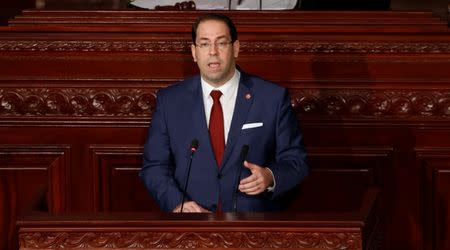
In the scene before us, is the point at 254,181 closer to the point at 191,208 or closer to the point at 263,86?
the point at 191,208

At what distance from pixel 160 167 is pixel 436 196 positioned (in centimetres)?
128

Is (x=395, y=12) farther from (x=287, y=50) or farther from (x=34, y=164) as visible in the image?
(x=34, y=164)

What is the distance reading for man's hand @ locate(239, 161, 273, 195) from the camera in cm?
461

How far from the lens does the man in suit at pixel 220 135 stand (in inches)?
191

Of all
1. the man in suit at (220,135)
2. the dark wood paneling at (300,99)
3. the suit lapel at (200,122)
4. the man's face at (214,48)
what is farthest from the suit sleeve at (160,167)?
the dark wood paneling at (300,99)

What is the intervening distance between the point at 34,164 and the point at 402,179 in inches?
59.4

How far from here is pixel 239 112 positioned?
196 inches

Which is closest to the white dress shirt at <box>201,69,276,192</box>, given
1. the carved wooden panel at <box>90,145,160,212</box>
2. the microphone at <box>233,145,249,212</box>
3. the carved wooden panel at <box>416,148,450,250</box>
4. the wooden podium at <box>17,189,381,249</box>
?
the microphone at <box>233,145,249,212</box>

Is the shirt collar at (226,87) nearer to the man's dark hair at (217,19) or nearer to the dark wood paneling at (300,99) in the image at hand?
the man's dark hair at (217,19)

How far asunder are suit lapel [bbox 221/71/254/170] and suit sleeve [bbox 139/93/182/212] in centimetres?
21

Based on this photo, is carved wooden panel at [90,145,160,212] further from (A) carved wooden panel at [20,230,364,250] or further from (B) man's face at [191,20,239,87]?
(A) carved wooden panel at [20,230,364,250]

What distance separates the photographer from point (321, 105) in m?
5.57

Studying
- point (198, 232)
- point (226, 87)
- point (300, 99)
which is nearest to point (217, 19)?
point (226, 87)

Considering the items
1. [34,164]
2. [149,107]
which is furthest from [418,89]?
[34,164]
